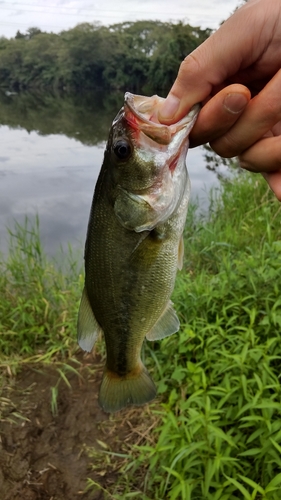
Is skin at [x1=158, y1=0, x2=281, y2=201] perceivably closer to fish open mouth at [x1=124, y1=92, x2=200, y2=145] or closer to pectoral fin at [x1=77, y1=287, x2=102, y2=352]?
fish open mouth at [x1=124, y1=92, x2=200, y2=145]

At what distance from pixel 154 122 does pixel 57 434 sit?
262cm

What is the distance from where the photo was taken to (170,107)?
1.58 meters

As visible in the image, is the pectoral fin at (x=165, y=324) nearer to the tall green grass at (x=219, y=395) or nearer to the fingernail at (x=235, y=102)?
the tall green grass at (x=219, y=395)

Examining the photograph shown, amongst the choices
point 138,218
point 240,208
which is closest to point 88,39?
point 240,208

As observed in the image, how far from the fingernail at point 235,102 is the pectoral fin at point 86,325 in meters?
0.96

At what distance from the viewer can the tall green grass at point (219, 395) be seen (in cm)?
222

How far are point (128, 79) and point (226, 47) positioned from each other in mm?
58218

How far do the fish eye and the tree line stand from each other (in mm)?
48497

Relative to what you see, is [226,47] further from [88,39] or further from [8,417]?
[88,39]

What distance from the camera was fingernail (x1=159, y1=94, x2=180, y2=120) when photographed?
158 centimetres

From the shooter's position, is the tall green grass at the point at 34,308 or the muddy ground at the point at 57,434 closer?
the muddy ground at the point at 57,434

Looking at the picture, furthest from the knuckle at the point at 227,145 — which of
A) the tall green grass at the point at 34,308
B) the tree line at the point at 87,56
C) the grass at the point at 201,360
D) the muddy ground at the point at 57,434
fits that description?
the tree line at the point at 87,56

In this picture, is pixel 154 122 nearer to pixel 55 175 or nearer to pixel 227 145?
pixel 227 145

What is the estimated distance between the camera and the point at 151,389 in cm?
205
